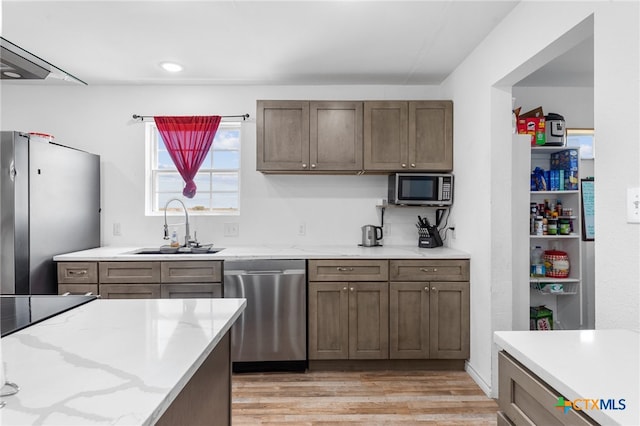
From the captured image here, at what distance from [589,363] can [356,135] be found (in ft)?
8.18

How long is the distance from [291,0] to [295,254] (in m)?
1.75

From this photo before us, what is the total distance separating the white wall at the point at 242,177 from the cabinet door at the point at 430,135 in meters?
0.41

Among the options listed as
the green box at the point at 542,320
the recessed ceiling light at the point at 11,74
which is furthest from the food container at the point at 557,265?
the recessed ceiling light at the point at 11,74

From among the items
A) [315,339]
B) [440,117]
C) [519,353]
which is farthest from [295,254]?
[519,353]

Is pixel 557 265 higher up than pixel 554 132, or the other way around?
pixel 554 132

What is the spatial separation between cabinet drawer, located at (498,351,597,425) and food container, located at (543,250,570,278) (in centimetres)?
242

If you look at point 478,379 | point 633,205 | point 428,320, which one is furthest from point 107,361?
point 478,379

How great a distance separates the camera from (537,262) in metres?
3.19

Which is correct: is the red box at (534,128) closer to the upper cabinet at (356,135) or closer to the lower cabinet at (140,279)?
the upper cabinet at (356,135)

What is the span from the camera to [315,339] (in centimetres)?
284

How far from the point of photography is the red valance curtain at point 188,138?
3359 millimetres

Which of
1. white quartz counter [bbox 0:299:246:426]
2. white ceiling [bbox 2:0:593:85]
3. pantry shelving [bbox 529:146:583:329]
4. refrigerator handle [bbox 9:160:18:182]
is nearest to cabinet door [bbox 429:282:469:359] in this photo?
pantry shelving [bbox 529:146:583:329]

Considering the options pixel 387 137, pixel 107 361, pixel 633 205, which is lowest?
pixel 107 361

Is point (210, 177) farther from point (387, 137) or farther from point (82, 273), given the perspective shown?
point (387, 137)
